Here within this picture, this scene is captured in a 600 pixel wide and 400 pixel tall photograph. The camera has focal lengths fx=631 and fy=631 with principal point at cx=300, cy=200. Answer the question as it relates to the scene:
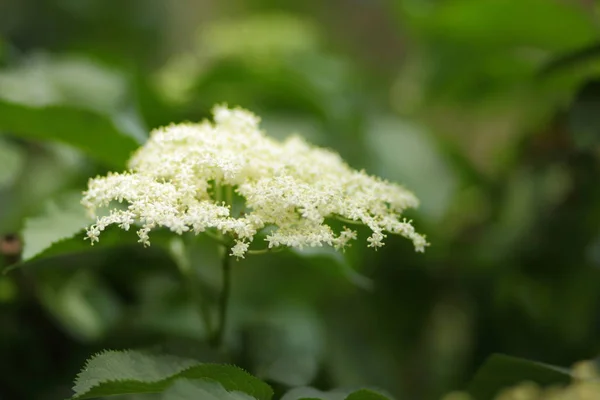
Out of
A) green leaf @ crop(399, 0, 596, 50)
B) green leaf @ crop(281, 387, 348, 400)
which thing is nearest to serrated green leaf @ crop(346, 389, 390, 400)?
green leaf @ crop(281, 387, 348, 400)

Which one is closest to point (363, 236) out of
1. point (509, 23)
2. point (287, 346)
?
point (287, 346)

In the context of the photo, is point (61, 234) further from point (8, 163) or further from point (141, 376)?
point (8, 163)

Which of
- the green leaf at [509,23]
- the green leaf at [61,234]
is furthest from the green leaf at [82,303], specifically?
the green leaf at [509,23]

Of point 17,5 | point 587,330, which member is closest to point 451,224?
point 587,330

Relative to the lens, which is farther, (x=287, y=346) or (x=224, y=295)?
(x=287, y=346)

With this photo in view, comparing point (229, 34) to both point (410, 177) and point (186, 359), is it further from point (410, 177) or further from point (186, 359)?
point (186, 359)

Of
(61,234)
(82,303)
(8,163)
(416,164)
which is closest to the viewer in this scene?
(61,234)
